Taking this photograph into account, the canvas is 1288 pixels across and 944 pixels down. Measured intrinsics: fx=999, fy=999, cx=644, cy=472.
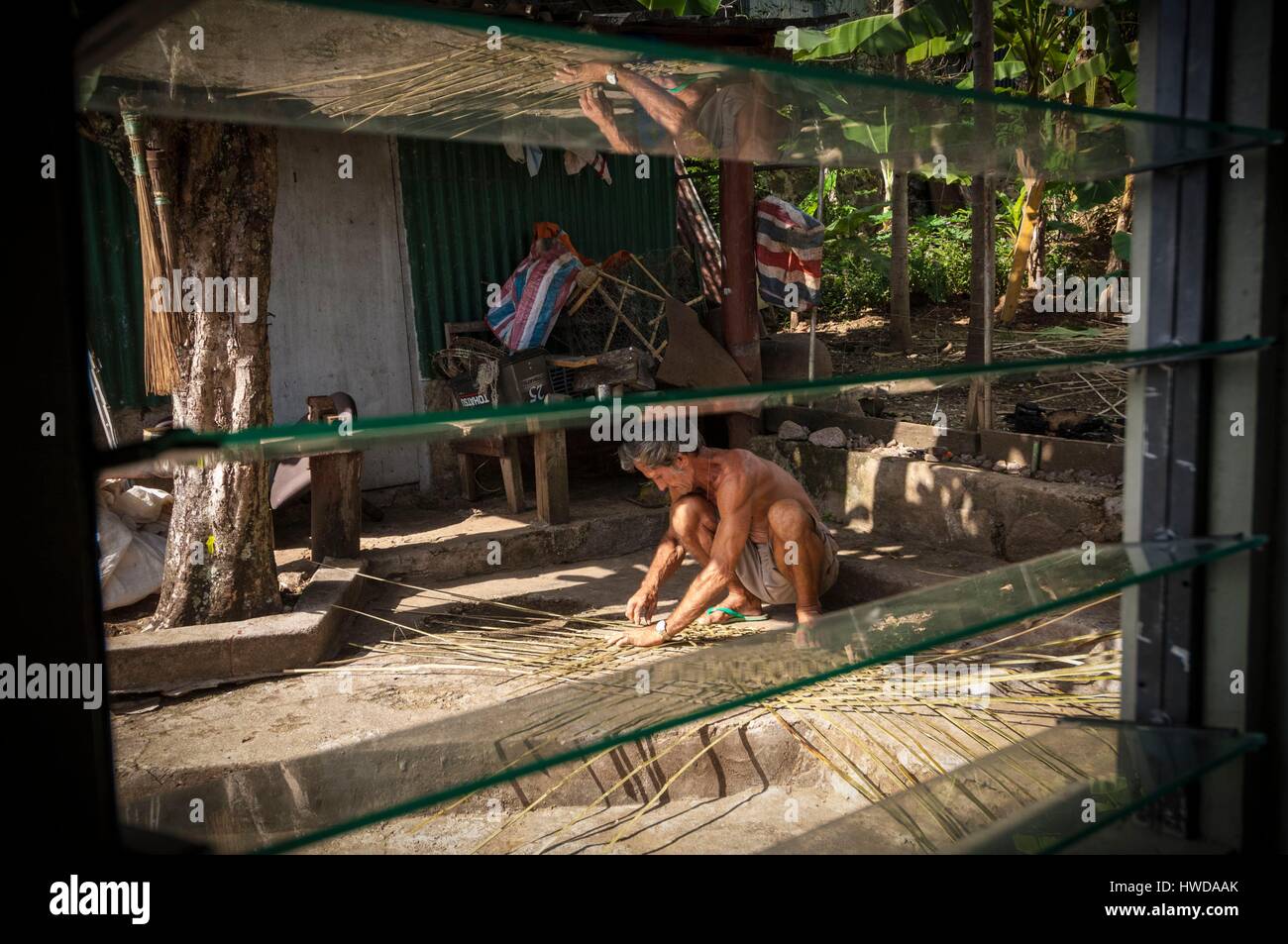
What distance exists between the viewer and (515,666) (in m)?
4.34

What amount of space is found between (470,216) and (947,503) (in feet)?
14.3

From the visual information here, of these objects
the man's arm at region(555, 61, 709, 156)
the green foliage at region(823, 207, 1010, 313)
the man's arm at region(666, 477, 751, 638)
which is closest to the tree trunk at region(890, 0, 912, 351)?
the green foliage at region(823, 207, 1010, 313)

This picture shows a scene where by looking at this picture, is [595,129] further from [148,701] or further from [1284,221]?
[148,701]

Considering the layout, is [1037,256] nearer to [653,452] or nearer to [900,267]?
[900,267]

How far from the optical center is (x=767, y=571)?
500 cm

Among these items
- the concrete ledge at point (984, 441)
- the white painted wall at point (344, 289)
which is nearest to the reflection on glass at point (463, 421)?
the concrete ledge at point (984, 441)

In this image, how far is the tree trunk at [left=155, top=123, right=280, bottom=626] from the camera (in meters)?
4.68

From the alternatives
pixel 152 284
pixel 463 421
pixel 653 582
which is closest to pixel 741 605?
pixel 653 582

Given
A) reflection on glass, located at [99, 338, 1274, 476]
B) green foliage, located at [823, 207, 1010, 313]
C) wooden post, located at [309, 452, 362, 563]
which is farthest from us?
green foliage, located at [823, 207, 1010, 313]

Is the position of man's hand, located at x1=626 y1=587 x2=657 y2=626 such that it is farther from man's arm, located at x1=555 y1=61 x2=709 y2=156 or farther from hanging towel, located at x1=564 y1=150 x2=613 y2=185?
hanging towel, located at x1=564 y1=150 x2=613 y2=185

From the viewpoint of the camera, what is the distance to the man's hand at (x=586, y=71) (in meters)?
1.79

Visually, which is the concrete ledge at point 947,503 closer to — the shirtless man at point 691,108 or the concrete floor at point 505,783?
the concrete floor at point 505,783

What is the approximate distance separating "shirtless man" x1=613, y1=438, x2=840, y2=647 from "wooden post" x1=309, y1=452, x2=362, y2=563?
1939 millimetres
